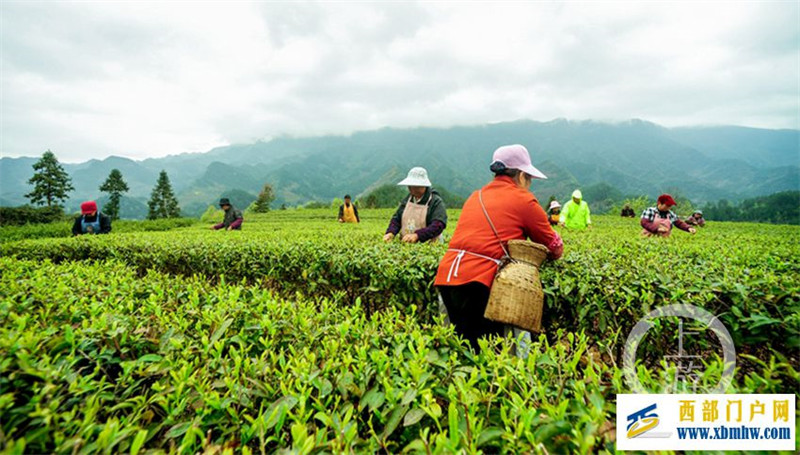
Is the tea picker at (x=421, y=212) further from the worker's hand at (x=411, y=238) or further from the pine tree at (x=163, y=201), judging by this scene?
the pine tree at (x=163, y=201)

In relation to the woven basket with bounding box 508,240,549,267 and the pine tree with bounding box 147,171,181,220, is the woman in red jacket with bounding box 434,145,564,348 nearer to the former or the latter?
the woven basket with bounding box 508,240,549,267

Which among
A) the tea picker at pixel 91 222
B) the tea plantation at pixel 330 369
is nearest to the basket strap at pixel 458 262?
the tea plantation at pixel 330 369

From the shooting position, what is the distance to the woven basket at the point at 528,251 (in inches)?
104

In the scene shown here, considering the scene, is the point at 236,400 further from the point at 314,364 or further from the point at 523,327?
the point at 523,327

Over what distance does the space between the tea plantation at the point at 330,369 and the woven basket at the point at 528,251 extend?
52 centimetres

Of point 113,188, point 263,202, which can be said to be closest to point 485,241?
point 263,202

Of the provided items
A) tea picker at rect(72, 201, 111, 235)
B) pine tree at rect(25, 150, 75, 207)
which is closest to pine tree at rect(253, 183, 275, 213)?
pine tree at rect(25, 150, 75, 207)

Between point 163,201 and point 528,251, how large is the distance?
252ft

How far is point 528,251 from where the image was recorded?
8.71 ft

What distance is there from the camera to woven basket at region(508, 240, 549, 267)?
2.64 metres

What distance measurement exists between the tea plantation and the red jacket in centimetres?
65

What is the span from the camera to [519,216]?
2773mm
